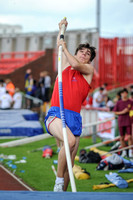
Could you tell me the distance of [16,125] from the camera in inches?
540

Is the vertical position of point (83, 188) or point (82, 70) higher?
point (82, 70)

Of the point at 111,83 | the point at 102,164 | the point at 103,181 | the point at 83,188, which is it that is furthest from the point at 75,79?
the point at 111,83

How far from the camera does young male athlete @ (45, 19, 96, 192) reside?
4.61 metres

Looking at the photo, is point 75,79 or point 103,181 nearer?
point 75,79

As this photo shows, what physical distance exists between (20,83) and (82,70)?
2048 centimetres

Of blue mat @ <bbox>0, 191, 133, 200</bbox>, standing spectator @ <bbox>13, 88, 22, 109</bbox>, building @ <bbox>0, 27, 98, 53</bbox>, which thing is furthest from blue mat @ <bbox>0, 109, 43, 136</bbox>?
building @ <bbox>0, 27, 98, 53</bbox>

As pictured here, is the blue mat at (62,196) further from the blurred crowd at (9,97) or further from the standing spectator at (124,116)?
the blurred crowd at (9,97)

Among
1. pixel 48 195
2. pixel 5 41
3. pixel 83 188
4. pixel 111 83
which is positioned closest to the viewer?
pixel 48 195

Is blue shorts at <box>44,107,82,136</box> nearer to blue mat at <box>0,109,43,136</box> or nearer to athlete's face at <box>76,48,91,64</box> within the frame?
athlete's face at <box>76,48,91,64</box>

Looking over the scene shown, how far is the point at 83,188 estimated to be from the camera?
6.66 metres

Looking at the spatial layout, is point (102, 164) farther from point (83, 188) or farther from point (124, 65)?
point (124, 65)

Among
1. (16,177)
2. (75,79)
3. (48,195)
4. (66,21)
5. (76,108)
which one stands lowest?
(16,177)

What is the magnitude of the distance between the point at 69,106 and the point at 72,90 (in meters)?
0.20

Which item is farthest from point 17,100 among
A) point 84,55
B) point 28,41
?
point 28,41
